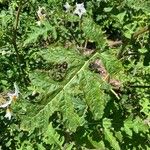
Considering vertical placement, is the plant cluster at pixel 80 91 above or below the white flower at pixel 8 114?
above

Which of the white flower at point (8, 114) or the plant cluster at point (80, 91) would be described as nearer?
the plant cluster at point (80, 91)

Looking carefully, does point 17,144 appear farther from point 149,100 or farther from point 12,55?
point 149,100

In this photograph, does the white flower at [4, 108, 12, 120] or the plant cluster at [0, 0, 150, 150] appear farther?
the white flower at [4, 108, 12, 120]

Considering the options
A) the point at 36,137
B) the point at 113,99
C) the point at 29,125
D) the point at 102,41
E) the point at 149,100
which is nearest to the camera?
the point at 29,125

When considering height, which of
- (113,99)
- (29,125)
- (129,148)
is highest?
(29,125)

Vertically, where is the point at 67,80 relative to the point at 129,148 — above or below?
above

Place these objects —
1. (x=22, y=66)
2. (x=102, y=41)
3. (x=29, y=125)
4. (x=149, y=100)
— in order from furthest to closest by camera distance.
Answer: (x=149, y=100), (x=22, y=66), (x=102, y=41), (x=29, y=125)

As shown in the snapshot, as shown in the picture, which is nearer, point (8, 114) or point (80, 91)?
point (80, 91)

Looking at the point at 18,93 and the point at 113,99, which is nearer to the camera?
the point at 113,99

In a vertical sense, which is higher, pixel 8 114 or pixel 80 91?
pixel 80 91

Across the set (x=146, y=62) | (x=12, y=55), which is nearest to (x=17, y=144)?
(x=12, y=55)

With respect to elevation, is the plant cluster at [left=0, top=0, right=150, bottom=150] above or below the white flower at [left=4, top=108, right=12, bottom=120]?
above
